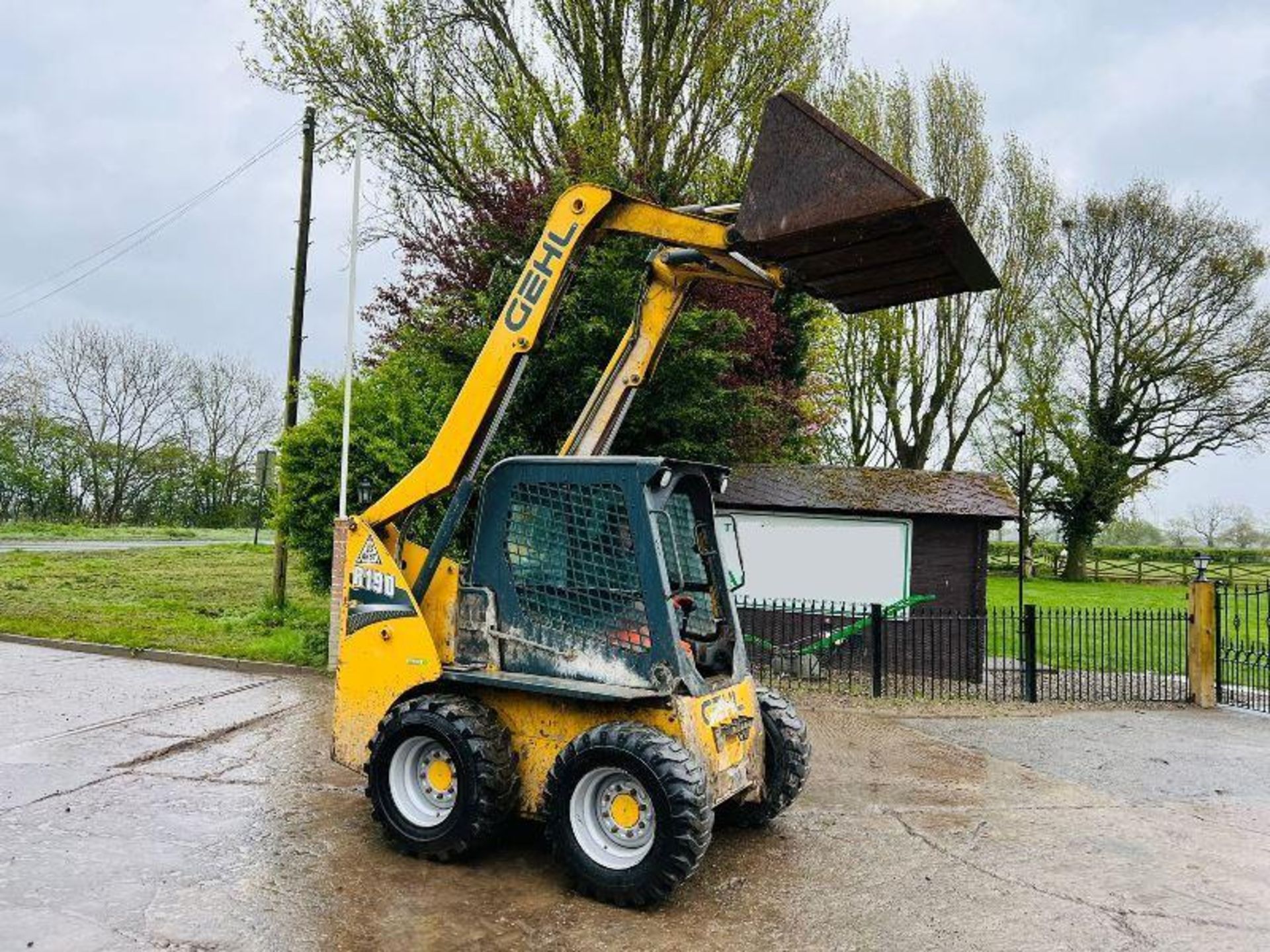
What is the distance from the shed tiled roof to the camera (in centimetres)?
1395

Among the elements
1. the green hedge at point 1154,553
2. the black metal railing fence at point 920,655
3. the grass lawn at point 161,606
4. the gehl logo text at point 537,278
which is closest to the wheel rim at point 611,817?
the gehl logo text at point 537,278

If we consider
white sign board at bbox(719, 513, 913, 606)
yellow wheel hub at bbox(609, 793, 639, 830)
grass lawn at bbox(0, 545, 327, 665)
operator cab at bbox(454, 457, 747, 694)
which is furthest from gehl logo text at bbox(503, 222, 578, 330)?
white sign board at bbox(719, 513, 913, 606)

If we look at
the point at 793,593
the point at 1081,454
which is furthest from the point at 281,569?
the point at 1081,454

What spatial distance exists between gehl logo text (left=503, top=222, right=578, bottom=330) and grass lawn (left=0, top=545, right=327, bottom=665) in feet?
24.8

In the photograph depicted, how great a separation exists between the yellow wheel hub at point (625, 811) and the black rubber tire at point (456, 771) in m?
0.70

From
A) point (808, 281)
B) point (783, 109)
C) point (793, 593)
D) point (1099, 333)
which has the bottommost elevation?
point (793, 593)

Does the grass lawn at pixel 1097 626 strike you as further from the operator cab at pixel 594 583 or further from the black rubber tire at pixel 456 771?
the black rubber tire at pixel 456 771

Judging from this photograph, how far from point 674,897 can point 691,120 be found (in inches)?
676

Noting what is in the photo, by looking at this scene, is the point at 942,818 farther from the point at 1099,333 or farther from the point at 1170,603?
the point at 1099,333

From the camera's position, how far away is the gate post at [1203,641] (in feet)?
38.7

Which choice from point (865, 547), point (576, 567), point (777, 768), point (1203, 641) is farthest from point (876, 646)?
point (576, 567)

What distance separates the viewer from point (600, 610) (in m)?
5.52

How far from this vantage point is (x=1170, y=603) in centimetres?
2734

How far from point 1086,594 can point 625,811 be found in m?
29.0
